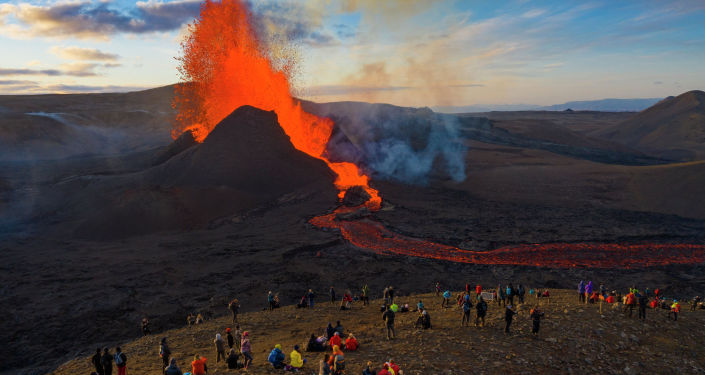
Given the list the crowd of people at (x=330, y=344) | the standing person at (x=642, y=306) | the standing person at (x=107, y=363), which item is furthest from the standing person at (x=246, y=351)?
the standing person at (x=642, y=306)

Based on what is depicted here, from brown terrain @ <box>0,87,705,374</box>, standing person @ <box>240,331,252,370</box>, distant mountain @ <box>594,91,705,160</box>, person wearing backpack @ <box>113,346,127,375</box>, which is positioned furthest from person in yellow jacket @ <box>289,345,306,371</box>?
distant mountain @ <box>594,91,705,160</box>

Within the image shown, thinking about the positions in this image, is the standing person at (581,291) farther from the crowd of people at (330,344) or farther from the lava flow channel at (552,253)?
the lava flow channel at (552,253)

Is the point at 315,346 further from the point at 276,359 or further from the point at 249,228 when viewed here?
the point at 249,228

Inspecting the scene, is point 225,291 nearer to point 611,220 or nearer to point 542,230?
point 542,230

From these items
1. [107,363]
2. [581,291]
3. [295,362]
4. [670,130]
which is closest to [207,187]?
[107,363]

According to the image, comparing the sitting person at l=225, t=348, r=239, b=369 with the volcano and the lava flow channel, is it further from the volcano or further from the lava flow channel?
the volcano
